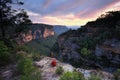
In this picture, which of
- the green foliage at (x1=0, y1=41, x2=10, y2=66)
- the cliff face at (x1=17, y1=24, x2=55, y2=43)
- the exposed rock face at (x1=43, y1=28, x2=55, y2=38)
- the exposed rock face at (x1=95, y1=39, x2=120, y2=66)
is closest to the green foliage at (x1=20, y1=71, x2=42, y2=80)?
the green foliage at (x1=0, y1=41, x2=10, y2=66)

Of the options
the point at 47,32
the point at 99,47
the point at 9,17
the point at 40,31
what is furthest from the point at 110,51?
the point at 47,32

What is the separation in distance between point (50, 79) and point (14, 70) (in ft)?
9.17

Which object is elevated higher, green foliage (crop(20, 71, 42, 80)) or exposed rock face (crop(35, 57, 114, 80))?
green foliage (crop(20, 71, 42, 80))

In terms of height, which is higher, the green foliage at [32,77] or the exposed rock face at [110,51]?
the green foliage at [32,77]

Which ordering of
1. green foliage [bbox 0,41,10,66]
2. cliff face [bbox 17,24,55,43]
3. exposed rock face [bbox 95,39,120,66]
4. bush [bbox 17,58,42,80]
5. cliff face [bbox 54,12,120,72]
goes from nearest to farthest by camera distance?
bush [bbox 17,58,42,80]
green foliage [bbox 0,41,10,66]
exposed rock face [bbox 95,39,120,66]
cliff face [bbox 54,12,120,72]
cliff face [bbox 17,24,55,43]

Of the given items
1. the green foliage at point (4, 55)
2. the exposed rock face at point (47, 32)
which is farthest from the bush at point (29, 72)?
the exposed rock face at point (47, 32)

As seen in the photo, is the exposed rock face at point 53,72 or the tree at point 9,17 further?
the tree at point 9,17

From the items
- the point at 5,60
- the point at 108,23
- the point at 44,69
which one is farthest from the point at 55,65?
the point at 108,23

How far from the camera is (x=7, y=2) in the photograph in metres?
18.9

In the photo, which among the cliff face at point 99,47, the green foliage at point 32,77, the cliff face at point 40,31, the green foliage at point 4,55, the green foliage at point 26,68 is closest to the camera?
the green foliage at point 32,77

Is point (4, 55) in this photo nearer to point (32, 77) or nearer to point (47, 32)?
point (32, 77)

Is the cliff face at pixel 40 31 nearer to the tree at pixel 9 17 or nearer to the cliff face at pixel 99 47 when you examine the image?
the cliff face at pixel 99 47

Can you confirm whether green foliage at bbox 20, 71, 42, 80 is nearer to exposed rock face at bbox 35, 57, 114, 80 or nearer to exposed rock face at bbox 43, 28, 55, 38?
exposed rock face at bbox 35, 57, 114, 80

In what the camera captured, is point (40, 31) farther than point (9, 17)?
Yes
